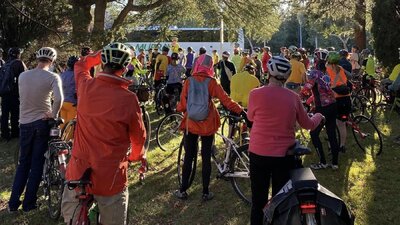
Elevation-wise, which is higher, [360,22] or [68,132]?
[360,22]

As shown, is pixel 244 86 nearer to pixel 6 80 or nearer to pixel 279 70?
pixel 279 70

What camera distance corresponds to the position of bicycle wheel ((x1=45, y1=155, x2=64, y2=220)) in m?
5.37

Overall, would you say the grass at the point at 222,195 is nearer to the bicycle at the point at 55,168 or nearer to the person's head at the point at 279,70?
the bicycle at the point at 55,168

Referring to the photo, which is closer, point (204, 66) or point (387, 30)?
point (204, 66)

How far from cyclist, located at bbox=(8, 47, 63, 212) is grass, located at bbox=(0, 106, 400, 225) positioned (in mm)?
613

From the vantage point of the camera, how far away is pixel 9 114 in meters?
10.8

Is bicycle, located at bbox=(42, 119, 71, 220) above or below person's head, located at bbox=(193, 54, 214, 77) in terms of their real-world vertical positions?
below

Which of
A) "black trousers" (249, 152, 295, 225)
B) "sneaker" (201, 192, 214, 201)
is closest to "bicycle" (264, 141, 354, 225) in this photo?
"black trousers" (249, 152, 295, 225)

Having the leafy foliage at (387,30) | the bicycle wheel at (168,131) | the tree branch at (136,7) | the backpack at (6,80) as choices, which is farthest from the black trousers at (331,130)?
the tree branch at (136,7)

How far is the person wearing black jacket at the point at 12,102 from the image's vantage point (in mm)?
9594

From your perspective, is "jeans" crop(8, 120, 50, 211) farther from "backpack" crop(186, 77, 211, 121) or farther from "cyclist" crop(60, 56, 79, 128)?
"cyclist" crop(60, 56, 79, 128)

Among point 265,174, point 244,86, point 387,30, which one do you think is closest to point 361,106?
point 387,30

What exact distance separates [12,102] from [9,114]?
726 millimetres

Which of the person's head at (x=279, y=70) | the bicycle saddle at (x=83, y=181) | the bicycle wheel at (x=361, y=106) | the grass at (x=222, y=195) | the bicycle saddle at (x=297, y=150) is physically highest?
the person's head at (x=279, y=70)
